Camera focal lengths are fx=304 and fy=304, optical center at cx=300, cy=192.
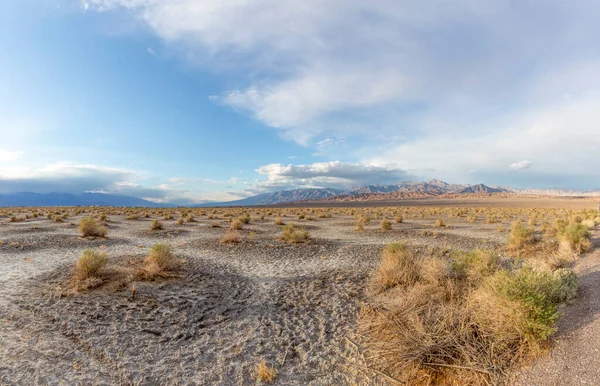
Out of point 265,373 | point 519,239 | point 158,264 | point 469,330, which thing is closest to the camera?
point 265,373

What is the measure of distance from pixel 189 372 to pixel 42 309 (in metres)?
4.30

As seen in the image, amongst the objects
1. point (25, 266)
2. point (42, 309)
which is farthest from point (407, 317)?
point (25, 266)

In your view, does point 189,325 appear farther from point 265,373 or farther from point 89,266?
point 89,266

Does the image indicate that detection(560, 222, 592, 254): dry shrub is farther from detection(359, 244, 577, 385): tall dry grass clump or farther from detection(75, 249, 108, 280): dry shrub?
detection(75, 249, 108, 280): dry shrub

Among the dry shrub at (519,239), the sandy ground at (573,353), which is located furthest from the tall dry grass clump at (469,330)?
the dry shrub at (519,239)

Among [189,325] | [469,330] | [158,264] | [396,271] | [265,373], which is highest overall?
[158,264]

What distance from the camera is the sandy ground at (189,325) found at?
198 inches

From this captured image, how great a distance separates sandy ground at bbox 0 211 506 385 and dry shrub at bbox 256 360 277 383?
0.10 metres

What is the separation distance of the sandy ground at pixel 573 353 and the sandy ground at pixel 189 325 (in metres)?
2.37

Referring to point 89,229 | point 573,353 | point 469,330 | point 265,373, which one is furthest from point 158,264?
point 89,229

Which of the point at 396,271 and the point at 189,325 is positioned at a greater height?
the point at 396,271

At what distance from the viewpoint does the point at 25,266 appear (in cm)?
1052

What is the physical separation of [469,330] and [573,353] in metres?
1.40

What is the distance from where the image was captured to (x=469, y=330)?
5480mm
